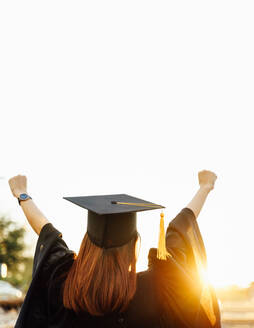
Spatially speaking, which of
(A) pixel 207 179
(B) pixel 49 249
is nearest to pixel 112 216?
(B) pixel 49 249

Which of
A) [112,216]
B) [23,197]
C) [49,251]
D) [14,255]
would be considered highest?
[23,197]

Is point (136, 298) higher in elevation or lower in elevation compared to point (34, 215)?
lower

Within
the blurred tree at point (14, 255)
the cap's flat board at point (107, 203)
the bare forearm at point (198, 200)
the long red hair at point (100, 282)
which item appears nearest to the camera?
the long red hair at point (100, 282)

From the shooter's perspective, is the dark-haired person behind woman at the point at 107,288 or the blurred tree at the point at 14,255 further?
the blurred tree at the point at 14,255

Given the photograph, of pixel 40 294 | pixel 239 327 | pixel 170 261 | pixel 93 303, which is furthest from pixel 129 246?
pixel 239 327

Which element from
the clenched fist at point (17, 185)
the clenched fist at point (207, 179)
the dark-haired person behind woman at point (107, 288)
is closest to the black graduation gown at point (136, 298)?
the dark-haired person behind woman at point (107, 288)

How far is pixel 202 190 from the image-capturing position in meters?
2.89

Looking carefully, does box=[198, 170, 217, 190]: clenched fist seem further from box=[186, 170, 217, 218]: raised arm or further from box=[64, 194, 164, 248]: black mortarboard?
box=[64, 194, 164, 248]: black mortarboard

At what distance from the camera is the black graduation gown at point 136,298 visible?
2.30 meters

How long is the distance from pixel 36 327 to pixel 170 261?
0.81 m

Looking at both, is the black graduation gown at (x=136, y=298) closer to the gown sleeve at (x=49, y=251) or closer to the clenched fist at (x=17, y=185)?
the gown sleeve at (x=49, y=251)

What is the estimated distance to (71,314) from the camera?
7.64 ft

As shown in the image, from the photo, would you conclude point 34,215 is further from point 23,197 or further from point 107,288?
point 107,288

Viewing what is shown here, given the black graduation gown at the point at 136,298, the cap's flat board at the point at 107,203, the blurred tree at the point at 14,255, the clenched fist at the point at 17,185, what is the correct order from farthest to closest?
the blurred tree at the point at 14,255
the clenched fist at the point at 17,185
the cap's flat board at the point at 107,203
the black graduation gown at the point at 136,298
